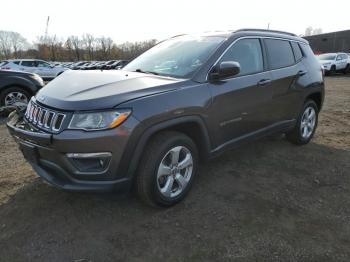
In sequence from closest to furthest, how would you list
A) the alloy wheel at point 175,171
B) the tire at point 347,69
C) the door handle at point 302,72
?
the alloy wheel at point 175,171, the door handle at point 302,72, the tire at point 347,69

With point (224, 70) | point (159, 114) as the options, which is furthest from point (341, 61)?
point (159, 114)

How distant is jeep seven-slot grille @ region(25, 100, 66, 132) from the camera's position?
2994mm

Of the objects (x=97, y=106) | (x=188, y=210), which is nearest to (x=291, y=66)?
(x=188, y=210)

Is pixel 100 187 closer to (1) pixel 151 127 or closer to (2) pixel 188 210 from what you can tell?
(1) pixel 151 127

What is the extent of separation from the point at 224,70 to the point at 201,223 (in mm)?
1531

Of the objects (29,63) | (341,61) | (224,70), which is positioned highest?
(29,63)

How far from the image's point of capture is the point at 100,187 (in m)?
3.02

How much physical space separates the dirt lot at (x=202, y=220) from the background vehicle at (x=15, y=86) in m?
3.98

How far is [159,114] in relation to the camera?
315 centimetres

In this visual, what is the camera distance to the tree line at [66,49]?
57.0m

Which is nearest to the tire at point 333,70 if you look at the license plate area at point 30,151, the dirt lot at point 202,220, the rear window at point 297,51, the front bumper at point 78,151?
the rear window at point 297,51

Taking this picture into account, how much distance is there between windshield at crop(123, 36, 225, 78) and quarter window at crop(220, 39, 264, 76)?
184mm

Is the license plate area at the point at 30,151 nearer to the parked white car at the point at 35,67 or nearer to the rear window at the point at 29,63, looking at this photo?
the parked white car at the point at 35,67

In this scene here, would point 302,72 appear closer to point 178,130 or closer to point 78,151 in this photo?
point 178,130
